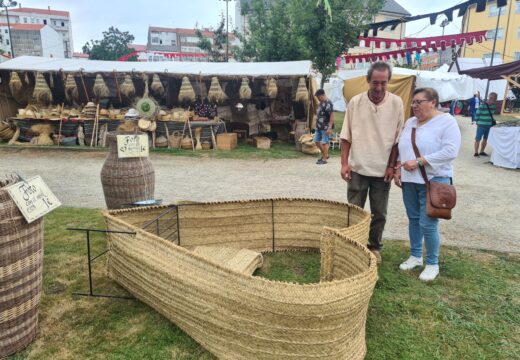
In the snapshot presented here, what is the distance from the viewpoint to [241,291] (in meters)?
2.13

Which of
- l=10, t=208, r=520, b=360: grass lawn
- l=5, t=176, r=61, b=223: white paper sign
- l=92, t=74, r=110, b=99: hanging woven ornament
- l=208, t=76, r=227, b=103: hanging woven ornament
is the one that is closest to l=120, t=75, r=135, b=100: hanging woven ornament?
l=92, t=74, r=110, b=99: hanging woven ornament

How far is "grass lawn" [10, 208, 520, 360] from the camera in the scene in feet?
7.98

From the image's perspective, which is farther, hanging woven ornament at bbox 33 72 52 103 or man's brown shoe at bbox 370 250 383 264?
hanging woven ornament at bbox 33 72 52 103

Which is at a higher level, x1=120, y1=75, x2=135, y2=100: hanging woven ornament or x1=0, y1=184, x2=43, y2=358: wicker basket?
x1=120, y1=75, x2=135, y2=100: hanging woven ornament

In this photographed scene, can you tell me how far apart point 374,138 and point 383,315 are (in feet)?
4.81

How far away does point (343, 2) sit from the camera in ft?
47.5

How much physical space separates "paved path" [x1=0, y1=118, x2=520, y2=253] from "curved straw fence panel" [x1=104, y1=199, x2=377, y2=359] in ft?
6.71

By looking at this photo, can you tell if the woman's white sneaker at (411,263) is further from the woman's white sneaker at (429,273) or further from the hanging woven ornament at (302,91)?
the hanging woven ornament at (302,91)

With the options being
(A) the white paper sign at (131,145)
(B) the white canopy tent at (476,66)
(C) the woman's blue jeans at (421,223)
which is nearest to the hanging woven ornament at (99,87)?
(A) the white paper sign at (131,145)

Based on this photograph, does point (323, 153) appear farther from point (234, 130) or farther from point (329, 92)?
point (329, 92)

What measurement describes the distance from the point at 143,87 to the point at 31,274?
11324mm

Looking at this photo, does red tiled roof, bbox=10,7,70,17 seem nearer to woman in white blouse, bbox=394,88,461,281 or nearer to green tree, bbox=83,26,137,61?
green tree, bbox=83,26,137,61

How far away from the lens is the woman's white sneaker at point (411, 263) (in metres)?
3.56

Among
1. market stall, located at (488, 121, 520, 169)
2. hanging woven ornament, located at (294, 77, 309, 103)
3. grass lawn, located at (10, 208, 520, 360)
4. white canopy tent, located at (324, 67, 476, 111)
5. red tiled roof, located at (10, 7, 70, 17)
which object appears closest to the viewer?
grass lawn, located at (10, 208, 520, 360)
